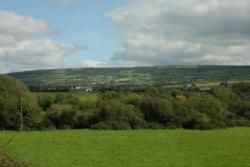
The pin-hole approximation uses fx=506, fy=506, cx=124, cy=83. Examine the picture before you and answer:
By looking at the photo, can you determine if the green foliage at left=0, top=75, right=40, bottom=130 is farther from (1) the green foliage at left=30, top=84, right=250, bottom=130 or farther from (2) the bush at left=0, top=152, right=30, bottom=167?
(2) the bush at left=0, top=152, right=30, bottom=167

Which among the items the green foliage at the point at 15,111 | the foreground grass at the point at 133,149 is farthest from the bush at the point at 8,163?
the green foliage at the point at 15,111

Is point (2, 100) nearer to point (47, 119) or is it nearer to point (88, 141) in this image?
point (47, 119)

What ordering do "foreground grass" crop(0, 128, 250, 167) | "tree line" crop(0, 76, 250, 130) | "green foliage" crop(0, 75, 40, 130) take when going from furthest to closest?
"tree line" crop(0, 76, 250, 130) → "green foliage" crop(0, 75, 40, 130) → "foreground grass" crop(0, 128, 250, 167)

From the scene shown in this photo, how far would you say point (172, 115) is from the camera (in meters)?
73.9

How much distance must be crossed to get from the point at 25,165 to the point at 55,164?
21351 mm

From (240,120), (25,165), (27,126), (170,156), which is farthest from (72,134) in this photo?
(25,165)

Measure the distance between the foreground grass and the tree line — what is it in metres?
13.7

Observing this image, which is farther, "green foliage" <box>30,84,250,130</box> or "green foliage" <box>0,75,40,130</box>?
"green foliage" <box>30,84,250,130</box>

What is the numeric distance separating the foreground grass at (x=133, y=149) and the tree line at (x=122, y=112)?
1369 cm

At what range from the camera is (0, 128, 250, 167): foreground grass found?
35666 mm

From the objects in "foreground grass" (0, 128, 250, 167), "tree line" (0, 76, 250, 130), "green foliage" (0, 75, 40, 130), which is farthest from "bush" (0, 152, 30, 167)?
"green foliage" (0, 75, 40, 130)

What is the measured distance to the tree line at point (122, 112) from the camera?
7056cm

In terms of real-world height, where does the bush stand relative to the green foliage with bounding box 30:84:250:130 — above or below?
above

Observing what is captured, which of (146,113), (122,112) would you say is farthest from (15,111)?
(146,113)
